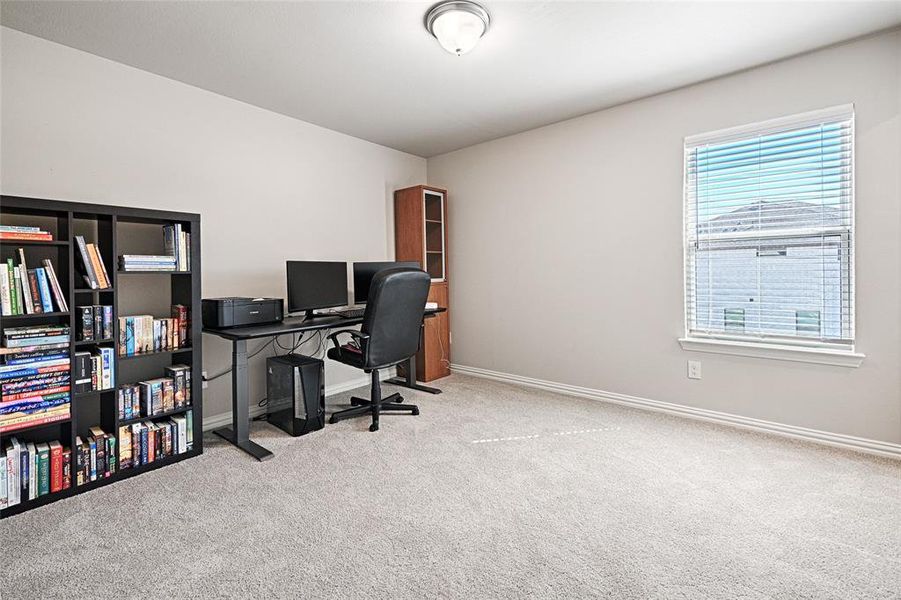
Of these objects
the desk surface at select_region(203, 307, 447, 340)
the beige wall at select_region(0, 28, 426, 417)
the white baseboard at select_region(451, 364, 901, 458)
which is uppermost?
the beige wall at select_region(0, 28, 426, 417)

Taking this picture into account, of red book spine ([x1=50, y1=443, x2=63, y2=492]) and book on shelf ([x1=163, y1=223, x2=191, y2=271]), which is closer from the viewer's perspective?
red book spine ([x1=50, y1=443, x2=63, y2=492])

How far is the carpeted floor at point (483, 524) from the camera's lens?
5.08 feet

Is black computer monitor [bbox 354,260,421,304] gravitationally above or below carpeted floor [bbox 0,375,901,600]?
above

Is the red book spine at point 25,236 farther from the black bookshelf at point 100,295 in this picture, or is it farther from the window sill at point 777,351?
the window sill at point 777,351

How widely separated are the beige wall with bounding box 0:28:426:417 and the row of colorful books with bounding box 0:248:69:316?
1.81 ft

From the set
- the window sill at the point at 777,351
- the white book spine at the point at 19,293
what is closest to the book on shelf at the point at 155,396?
the white book spine at the point at 19,293

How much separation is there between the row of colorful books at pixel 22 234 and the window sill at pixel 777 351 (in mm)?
3828

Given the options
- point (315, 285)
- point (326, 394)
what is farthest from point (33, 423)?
point (326, 394)

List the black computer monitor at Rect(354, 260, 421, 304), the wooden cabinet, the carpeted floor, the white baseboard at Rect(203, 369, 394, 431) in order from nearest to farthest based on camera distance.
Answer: the carpeted floor → the white baseboard at Rect(203, 369, 394, 431) → the black computer monitor at Rect(354, 260, 421, 304) → the wooden cabinet

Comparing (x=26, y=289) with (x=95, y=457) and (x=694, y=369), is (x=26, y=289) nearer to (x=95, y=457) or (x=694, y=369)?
(x=95, y=457)

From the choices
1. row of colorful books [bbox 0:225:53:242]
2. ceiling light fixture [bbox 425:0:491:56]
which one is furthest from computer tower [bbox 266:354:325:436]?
ceiling light fixture [bbox 425:0:491:56]

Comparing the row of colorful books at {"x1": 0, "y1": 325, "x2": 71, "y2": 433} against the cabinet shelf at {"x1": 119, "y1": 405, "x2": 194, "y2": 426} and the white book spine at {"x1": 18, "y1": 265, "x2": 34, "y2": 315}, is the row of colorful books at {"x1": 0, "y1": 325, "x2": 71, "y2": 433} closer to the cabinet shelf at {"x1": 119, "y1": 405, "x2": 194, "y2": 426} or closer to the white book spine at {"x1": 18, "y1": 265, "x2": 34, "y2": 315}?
the white book spine at {"x1": 18, "y1": 265, "x2": 34, "y2": 315}

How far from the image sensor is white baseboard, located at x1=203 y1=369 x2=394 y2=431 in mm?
3129

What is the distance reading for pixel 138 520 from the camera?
1958mm
